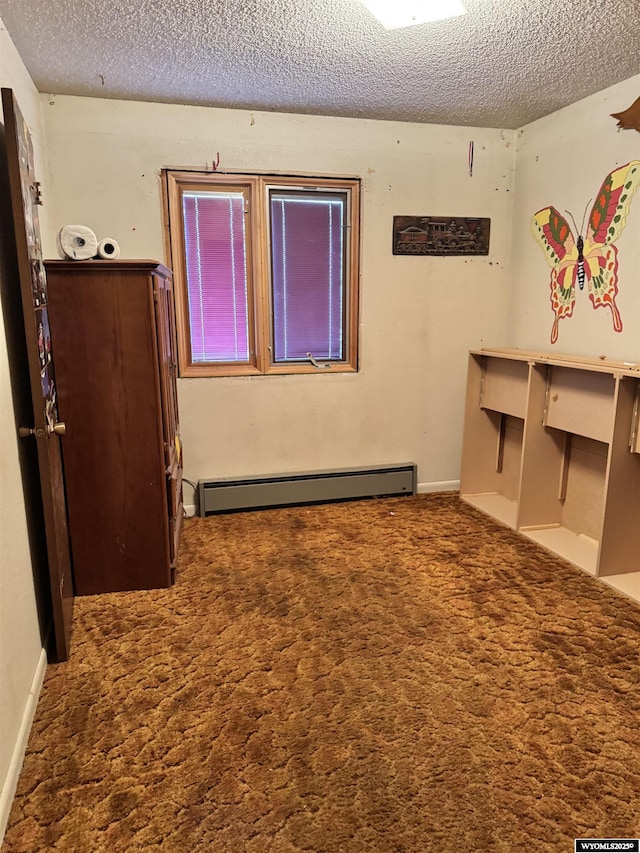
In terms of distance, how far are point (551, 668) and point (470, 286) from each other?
2.53m

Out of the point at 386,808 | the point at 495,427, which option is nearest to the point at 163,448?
the point at 386,808

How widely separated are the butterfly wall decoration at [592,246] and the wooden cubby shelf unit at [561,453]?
15.0 inches

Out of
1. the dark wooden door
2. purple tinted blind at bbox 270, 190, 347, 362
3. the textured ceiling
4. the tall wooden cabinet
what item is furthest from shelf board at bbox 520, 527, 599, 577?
the dark wooden door

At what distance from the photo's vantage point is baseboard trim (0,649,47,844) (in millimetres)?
1465

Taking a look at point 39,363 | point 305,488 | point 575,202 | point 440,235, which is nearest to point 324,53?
point 440,235

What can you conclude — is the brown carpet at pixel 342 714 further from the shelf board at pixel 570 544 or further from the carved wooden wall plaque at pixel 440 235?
the carved wooden wall plaque at pixel 440 235

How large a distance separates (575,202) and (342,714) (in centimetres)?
294

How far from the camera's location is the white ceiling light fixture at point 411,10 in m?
2.00

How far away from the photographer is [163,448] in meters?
2.60

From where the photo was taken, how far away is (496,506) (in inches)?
146

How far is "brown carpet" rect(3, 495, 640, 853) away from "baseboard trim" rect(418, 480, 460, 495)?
1.07 m

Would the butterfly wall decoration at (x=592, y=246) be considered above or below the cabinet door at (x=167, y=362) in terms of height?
above

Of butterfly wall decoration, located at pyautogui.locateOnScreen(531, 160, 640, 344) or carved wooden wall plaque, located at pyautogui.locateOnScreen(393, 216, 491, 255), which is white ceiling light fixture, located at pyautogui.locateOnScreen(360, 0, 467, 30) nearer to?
butterfly wall decoration, located at pyautogui.locateOnScreen(531, 160, 640, 344)

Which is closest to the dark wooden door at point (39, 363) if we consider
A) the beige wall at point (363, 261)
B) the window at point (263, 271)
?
the beige wall at point (363, 261)
